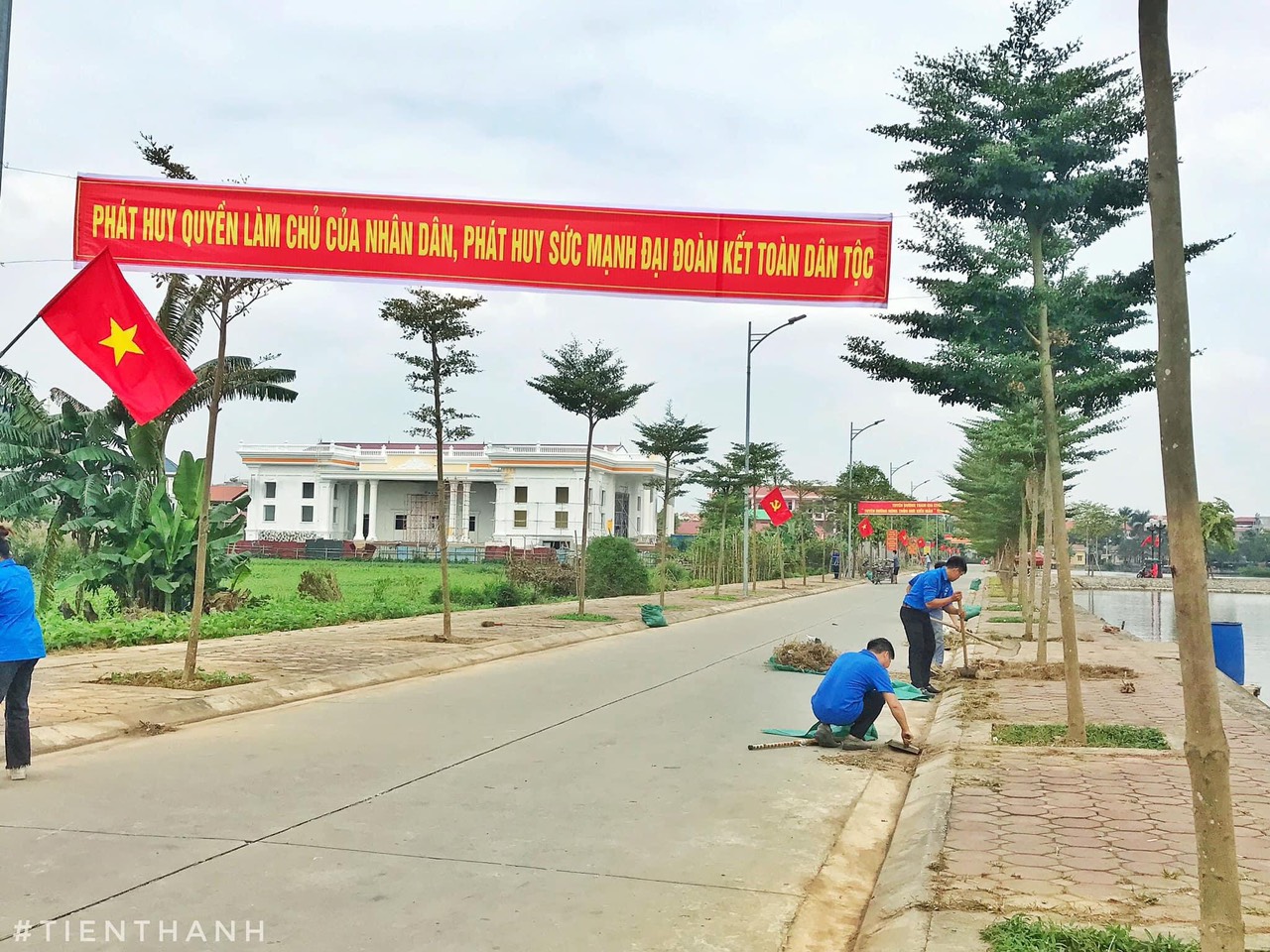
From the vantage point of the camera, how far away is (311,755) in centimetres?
852

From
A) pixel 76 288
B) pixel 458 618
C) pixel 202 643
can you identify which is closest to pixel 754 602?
pixel 458 618

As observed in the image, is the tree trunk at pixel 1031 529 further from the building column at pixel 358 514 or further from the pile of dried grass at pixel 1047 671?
the building column at pixel 358 514

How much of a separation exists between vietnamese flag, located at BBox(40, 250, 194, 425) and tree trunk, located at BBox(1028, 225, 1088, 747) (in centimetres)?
713

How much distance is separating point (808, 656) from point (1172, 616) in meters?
20.9

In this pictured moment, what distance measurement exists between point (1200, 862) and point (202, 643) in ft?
46.9

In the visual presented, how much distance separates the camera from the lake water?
25.0m

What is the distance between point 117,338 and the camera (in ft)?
30.0

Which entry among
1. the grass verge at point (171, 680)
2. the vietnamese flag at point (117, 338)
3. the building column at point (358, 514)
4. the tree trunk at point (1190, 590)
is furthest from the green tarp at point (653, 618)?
the building column at point (358, 514)

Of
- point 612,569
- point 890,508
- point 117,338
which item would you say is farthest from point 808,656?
point 890,508

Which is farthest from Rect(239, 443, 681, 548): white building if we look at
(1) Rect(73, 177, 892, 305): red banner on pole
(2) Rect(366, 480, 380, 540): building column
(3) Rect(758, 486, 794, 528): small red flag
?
(1) Rect(73, 177, 892, 305): red banner on pole

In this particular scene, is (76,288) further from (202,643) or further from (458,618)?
(458,618)

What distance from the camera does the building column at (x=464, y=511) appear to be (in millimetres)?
71562

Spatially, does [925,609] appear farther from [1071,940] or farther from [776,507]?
[776,507]

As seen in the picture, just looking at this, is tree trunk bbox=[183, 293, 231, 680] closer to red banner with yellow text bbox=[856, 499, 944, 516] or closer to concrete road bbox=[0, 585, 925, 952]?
concrete road bbox=[0, 585, 925, 952]
